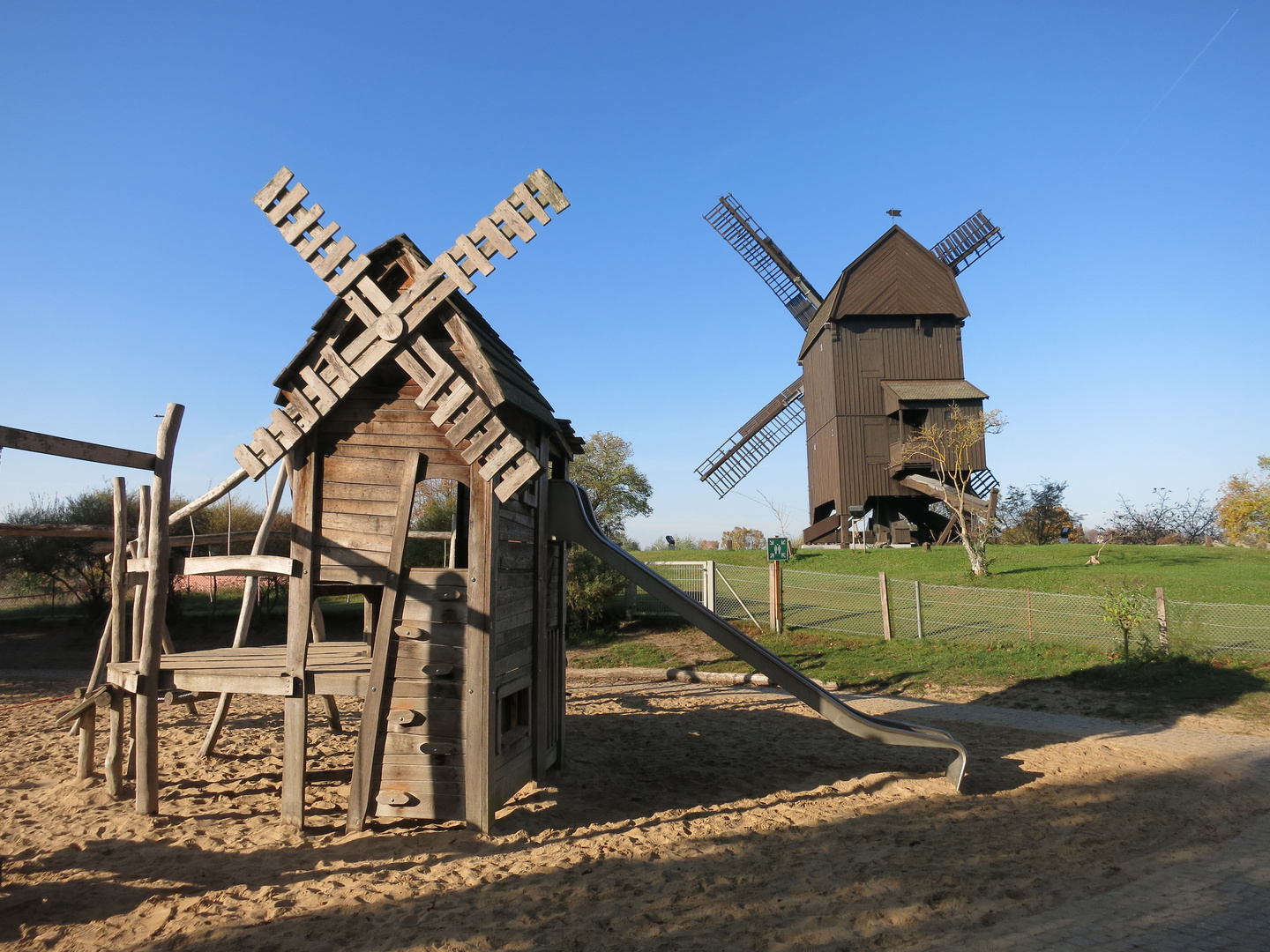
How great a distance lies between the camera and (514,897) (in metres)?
5.40

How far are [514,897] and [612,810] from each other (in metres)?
2.27

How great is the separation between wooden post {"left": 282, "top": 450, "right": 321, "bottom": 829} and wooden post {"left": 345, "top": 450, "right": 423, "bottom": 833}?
0.53 ft

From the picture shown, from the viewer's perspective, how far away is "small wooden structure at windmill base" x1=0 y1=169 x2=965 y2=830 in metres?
6.66

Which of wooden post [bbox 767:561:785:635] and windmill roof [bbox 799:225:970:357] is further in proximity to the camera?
windmill roof [bbox 799:225:970:357]

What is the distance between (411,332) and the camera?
680cm

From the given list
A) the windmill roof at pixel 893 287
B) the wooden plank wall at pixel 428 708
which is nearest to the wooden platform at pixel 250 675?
the wooden plank wall at pixel 428 708

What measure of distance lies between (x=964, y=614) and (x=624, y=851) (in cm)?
1445

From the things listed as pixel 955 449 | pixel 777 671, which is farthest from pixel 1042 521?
pixel 777 671

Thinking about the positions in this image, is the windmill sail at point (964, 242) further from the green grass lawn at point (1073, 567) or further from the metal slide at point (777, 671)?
the metal slide at point (777, 671)

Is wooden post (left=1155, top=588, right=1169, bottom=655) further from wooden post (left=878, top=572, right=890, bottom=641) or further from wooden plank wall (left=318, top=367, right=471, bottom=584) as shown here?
wooden plank wall (left=318, top=367, right=471, bottom=584)

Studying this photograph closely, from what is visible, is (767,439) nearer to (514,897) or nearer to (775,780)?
(775,780)

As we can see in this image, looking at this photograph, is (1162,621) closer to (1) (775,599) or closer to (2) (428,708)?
(1) (775,599)

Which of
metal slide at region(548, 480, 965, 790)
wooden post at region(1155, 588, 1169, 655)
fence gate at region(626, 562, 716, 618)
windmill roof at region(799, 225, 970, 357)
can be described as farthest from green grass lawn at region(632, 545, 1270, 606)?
metal slide at region(548, 480, 965, 790)

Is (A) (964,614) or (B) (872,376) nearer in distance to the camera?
(A) (964,614)
